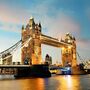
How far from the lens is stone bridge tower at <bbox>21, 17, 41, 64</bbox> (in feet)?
384

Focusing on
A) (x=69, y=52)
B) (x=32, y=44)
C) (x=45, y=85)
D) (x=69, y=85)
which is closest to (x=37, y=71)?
(x=32, y=44)

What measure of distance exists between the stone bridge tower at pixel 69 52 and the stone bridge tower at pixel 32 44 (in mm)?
52621

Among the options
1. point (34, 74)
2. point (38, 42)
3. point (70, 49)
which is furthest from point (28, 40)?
point (70, 49)

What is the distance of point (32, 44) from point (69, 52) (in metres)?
60.2

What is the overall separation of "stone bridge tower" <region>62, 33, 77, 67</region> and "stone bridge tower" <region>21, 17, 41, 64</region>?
173 feet

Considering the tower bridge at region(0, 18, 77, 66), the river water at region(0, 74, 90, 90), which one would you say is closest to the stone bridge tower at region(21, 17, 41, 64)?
the tower bridge at region(0, 18, 77, 66)

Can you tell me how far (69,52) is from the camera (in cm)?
17500

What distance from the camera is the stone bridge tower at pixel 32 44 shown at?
117000mm

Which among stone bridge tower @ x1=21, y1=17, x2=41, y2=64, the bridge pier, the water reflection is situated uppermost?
stone bridge tower @ x1=21, y1=17, x2=41, y2=64

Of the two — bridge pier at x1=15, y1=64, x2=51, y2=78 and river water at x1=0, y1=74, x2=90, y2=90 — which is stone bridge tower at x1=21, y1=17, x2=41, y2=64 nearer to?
bridge pier at x1=15, y1=64, x2=51, y2=78

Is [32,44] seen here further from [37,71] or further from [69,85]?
[69,85]

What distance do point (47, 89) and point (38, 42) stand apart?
68.2m

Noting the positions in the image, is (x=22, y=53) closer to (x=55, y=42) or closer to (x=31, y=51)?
(x=31, y=51)

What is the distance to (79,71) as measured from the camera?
163 meters
